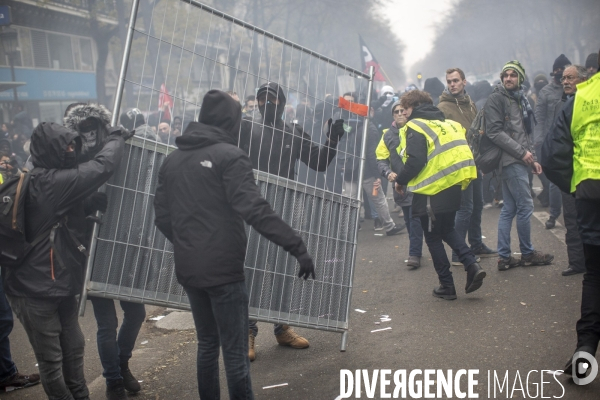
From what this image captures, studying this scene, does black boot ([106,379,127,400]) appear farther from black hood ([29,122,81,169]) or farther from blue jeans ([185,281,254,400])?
black hood ([29,122,81,169])

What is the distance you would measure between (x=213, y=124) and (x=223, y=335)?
1.14 m

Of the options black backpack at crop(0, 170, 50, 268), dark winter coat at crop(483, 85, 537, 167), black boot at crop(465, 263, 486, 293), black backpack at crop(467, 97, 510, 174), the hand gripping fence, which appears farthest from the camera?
black backpack at crop(467, 97, 510, 174)

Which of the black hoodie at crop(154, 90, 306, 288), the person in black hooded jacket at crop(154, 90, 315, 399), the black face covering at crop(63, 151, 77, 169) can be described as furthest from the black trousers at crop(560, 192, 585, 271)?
the black face covering at crop(63, 151, 77, 169)

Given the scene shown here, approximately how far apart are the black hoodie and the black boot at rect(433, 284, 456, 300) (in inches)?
124

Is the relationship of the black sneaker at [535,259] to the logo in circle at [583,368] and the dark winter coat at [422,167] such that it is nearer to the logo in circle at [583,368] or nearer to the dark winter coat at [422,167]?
the dark winter coat at [422,167]

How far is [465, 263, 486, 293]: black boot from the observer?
6133 millimetres

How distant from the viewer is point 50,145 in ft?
13.1

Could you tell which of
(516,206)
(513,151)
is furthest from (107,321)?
(516,206)

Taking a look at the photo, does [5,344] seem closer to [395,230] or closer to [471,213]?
[471,213]

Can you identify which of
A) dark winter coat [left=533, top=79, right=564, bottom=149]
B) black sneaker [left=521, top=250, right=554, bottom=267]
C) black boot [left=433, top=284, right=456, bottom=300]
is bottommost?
black boot [left=433, top=284, right=456, bottom=300]

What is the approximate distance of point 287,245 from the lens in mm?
3590

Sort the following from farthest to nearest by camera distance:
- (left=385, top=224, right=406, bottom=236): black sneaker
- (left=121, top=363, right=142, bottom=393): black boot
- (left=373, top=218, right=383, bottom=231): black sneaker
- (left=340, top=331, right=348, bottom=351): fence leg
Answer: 1. (left=373, top=218, right=383, bottom=231): black sneaker
2. (left=385, top=224, right=406, bottom=236): black sneaker
3. (left=340, top=331, right=348, bottom=351): fence leg
4. (left=121, top=363, right=142, bottom=393): black boot

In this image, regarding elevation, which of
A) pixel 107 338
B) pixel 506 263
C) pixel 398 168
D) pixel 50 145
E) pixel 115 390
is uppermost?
pixel 398 168

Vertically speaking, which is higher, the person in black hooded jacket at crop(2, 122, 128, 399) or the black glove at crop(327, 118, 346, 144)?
the black glove at crop(327, 118, 346, 144)
